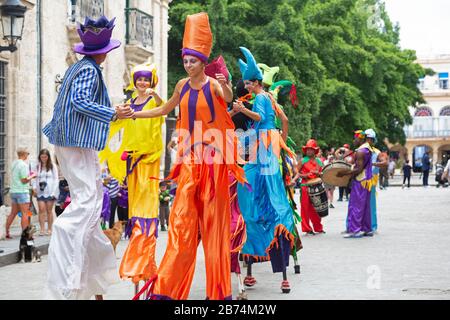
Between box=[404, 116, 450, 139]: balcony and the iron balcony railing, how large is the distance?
240ft

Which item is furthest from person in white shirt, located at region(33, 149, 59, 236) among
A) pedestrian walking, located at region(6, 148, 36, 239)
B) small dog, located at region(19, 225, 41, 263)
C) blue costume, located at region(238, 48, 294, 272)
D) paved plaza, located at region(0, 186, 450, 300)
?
blue costume, located at region(238, 48, 294, 272)

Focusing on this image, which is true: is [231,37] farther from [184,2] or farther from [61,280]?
[61,280]

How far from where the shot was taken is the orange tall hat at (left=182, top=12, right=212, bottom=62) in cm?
726

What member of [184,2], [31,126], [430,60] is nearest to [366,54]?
[184,2]

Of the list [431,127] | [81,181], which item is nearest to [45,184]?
[81,181]

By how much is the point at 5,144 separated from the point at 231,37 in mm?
18661

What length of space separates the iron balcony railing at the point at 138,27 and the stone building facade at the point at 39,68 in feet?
0.91

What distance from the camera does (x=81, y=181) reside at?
276 inches

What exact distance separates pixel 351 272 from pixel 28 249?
184 inches

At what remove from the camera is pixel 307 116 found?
3831 cm

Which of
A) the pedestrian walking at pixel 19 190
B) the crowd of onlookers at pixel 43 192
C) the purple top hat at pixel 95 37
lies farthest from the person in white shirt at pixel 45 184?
the purple top hat at pixel 95 37

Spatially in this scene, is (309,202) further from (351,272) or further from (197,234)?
(197,234)

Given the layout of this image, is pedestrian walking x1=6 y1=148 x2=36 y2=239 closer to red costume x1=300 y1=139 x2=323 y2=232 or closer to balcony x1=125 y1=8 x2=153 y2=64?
red costume x1=300 y1=139 x2=323 y2=232

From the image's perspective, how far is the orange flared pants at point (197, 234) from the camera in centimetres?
697
